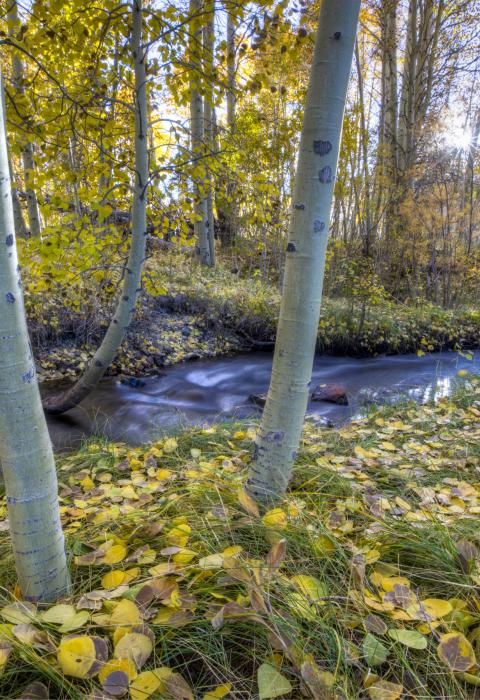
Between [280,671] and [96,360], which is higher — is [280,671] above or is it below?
below

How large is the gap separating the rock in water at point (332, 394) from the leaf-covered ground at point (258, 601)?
10.7ft

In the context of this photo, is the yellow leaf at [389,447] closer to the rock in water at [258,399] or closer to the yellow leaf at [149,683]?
the yellow leaf at [149,683]

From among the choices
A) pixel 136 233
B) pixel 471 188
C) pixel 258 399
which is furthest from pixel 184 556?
pixel 471 188

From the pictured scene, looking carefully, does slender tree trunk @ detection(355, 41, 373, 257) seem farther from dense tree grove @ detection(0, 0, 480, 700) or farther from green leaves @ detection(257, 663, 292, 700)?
green leaves @ detection(257, 663, 292, 700)

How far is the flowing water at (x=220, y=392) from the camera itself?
4.49m

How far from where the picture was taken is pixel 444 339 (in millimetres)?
8031

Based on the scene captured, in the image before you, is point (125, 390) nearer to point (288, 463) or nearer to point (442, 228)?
point (288, 463)

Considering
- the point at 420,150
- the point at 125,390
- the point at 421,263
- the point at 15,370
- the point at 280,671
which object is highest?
the point at 420,150

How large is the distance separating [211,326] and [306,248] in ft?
21.1

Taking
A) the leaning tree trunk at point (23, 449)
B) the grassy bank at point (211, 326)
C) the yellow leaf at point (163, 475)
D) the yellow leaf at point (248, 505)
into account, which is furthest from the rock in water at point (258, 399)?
the leaning tree trunk at point (23, 449)

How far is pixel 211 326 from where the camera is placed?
7.97 metres

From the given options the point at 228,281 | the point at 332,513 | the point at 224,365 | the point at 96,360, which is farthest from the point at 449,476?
the point at 228,281

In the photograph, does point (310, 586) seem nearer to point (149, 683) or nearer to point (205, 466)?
point (149, 683)

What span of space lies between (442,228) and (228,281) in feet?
15.8
